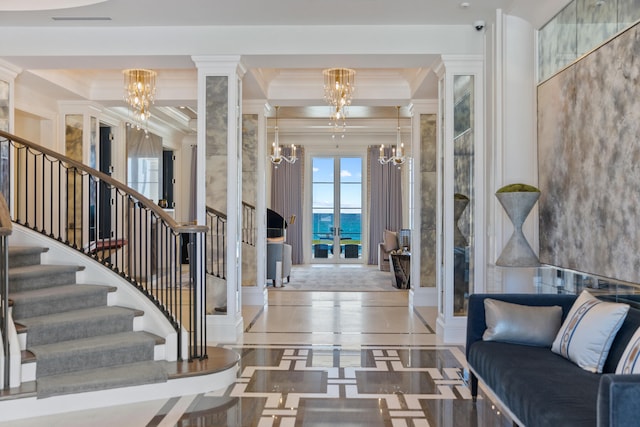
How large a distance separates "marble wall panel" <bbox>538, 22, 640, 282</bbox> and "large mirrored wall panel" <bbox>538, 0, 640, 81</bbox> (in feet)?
0.31

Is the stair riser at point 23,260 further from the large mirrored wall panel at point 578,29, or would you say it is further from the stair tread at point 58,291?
the large mirrored wall panel at point 578,29

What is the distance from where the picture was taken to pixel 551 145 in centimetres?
461

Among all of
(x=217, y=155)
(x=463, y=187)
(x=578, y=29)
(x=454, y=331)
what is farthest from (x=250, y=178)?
(x=578, y=29)

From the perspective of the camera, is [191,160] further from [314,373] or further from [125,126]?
[314,373]

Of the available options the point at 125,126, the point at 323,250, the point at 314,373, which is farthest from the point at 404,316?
the point at 323,250

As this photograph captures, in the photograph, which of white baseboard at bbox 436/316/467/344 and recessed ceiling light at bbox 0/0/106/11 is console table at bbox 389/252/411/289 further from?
recessed ceiling light at bbox 0/0/106/11

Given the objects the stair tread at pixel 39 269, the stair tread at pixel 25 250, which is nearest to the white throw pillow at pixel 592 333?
the stair tread at pixel 39 269

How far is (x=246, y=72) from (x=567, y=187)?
3650 millimetres

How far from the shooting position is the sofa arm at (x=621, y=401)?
1.91m

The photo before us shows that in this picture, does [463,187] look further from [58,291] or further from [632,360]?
[58,291]

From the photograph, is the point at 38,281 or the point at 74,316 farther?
the point at 38,281

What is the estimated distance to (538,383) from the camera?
2719 millimetres

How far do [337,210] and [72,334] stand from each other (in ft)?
33.6

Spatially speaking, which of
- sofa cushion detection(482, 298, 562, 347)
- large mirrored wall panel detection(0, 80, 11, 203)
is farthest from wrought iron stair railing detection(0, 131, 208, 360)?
sofa cushion detection(482, 298, 562, 347)
